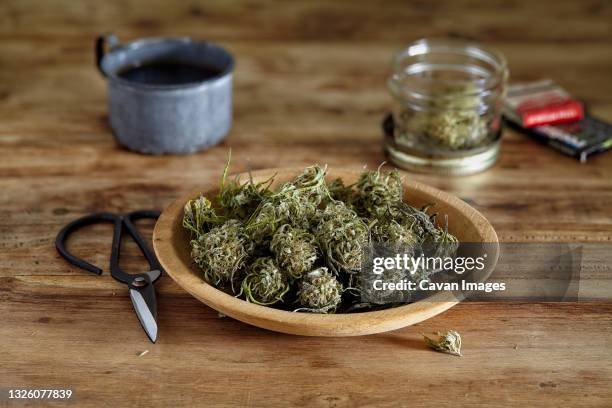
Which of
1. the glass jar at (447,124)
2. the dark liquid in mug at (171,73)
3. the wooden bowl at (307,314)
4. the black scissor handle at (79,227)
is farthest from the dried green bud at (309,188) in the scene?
the dark liquid in mug at (171,73)

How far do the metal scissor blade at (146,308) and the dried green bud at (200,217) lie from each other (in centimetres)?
9

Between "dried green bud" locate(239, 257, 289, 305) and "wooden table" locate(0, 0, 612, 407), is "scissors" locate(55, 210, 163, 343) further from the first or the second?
"dried green bud" locate(239, 257, 289, 305)

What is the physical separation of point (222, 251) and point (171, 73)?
61 cm

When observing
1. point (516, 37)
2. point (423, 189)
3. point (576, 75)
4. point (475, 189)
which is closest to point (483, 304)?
point (423, 189)

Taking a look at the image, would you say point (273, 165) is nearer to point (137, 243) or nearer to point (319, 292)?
point (137, 243)

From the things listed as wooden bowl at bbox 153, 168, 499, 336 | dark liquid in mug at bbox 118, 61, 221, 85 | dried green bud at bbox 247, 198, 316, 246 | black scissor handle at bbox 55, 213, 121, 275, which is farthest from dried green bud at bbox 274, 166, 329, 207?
dark liquid in mug at bbox 118, 61, 221, 85

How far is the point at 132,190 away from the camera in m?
1.25

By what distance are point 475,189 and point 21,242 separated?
2.22ft

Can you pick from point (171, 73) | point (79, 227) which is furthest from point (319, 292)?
point (171, 73)

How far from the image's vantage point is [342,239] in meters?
0.87

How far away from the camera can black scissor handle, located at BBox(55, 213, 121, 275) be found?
41.3 inches

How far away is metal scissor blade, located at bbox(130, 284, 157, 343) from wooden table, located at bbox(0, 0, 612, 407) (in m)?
0.02

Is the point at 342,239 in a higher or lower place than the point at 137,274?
higher

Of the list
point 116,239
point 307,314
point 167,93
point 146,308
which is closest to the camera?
point 307,314
